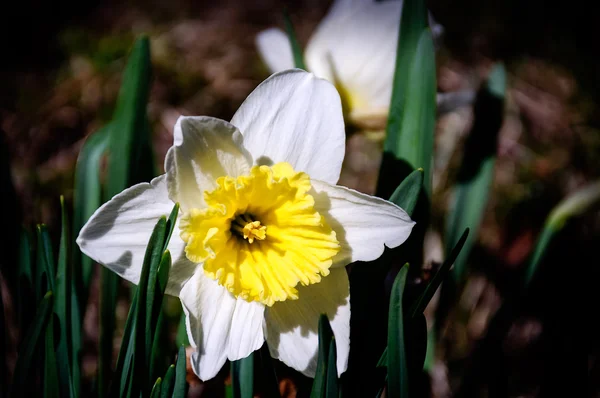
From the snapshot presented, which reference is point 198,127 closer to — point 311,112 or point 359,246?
point 311,112

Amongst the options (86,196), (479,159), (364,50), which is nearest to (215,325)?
(86,196)

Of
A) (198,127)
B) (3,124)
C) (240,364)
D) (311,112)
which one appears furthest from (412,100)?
(3,124)

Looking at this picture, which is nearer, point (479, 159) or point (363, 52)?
point (363, 52)

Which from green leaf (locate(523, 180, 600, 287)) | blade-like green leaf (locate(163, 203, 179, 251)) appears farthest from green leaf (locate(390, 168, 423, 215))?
green leaf (locate(523, 180, 600, 287))

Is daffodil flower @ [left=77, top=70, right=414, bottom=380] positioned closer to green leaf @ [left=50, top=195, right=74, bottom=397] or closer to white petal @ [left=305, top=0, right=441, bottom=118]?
green leaf @ [left=50, top=195, right=74, bottom=397]

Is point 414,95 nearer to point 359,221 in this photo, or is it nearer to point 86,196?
point 359,221

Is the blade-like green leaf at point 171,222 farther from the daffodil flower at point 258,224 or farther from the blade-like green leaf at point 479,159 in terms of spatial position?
the blade-like green leaf at point 479,159

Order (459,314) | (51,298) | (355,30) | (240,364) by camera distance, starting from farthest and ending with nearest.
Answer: (459,314) < (355,30) < (240,364) < (51,298)
